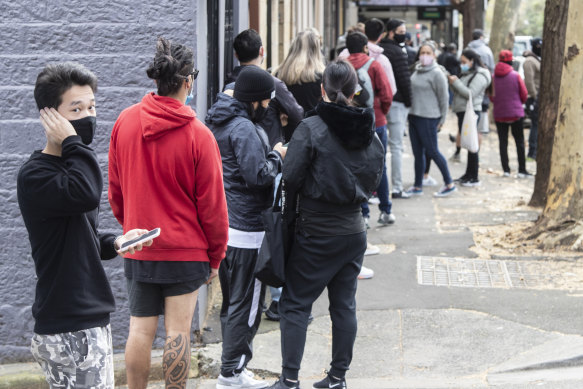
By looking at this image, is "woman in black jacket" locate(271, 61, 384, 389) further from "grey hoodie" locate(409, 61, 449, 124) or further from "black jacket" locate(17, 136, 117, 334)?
"grey hoodie" locate(409, 61, 449, 124)

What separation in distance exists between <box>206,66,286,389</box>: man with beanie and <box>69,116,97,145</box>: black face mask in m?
1.51

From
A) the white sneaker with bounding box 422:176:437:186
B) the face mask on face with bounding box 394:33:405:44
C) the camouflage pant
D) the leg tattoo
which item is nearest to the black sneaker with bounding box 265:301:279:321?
the leg tattoo

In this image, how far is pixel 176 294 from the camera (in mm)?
4086

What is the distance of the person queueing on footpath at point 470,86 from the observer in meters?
12.4

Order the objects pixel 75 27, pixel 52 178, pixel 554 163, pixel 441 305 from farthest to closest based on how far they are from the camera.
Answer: pixel 554 163 < pixel 441 305 < pixel 75 27 < pixel 52 178

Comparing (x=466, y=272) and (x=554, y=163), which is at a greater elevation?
(x=554, y=163)

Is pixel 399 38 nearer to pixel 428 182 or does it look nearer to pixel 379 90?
pixel 379 90

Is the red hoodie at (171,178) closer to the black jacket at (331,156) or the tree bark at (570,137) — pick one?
the black jacket at (331,156)

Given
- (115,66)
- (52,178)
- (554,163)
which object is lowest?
(554,163)

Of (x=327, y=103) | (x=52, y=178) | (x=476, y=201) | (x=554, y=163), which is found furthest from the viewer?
(x=476, y=201)

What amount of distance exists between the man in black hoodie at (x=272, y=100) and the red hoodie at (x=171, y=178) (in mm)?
1680

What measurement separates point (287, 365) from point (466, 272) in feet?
10.3

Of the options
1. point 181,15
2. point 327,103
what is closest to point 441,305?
point 327,103

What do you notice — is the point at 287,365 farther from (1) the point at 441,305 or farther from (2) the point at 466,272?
(2) the point at 466,272
